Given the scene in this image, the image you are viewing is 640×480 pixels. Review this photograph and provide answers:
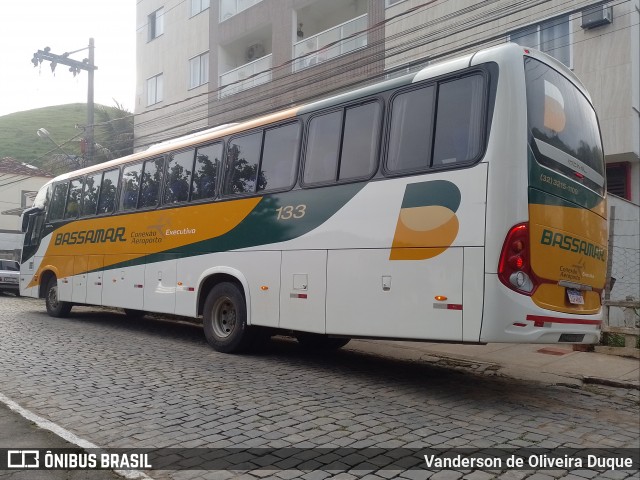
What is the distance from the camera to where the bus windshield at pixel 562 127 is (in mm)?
5719

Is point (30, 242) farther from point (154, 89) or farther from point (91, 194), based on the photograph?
point (154, 89)

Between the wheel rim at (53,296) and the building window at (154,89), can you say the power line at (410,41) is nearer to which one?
the building window at (154,89)

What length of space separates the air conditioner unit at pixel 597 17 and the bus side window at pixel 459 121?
869 cm

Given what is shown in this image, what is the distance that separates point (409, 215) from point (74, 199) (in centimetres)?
933

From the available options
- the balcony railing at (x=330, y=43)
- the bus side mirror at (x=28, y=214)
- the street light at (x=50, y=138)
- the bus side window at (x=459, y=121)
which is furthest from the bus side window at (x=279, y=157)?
the street light at (x=50, y=138)

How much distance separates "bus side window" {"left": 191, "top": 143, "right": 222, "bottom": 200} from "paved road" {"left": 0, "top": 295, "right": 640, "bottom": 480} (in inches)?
98.3

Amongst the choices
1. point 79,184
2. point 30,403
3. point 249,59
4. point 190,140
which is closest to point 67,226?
point 79,184

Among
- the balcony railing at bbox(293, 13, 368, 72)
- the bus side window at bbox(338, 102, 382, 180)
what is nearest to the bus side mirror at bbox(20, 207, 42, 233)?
the balcony railing at bbox(293, 13, 368, 72)

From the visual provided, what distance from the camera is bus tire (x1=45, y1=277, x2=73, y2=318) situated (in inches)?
514

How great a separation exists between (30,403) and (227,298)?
3.38 m

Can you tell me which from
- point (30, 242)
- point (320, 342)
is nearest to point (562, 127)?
point (320, 342)

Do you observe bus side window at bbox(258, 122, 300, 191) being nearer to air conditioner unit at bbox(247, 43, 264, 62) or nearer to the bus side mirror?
the bus side mirror

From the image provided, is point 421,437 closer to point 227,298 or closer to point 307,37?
point 227,298

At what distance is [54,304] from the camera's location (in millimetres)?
13219
